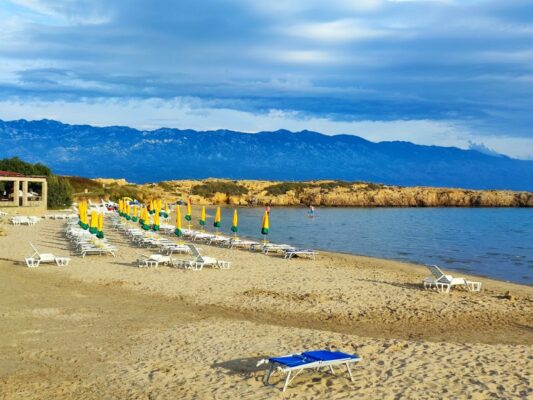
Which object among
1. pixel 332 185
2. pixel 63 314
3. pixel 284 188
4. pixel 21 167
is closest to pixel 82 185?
pixel 21 167

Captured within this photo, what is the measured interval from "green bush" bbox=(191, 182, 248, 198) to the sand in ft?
191

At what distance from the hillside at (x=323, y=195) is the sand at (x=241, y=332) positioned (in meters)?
55.6

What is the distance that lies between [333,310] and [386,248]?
17.9 metres

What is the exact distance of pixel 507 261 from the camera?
1009 inches

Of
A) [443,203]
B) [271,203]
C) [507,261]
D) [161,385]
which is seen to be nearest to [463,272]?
[507,261]

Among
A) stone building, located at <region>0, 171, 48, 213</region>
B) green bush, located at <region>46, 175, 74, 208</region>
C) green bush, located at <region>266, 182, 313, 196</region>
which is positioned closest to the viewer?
stone building, located at <region>0, 171, 48, 213</region>

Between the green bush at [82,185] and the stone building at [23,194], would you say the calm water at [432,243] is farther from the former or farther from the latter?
the green bush at [82,185]

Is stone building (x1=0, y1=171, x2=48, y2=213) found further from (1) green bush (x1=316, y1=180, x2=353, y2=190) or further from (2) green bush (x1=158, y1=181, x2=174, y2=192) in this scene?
(1) green bush (x1=316, y1=180, x2=353, y2=190)

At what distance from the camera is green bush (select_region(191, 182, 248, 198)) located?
76.4 meters

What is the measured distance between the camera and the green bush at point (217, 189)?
76.4 m

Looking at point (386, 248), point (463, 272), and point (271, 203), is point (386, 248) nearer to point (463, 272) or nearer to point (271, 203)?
point (463, 272)

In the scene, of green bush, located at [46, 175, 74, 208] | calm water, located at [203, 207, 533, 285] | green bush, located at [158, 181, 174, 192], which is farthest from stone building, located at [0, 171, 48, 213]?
green bush, located at [158, 181, 174, 192]

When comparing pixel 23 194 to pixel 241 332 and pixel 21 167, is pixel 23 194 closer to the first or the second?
pixel 21 167

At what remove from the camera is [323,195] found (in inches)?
3110
